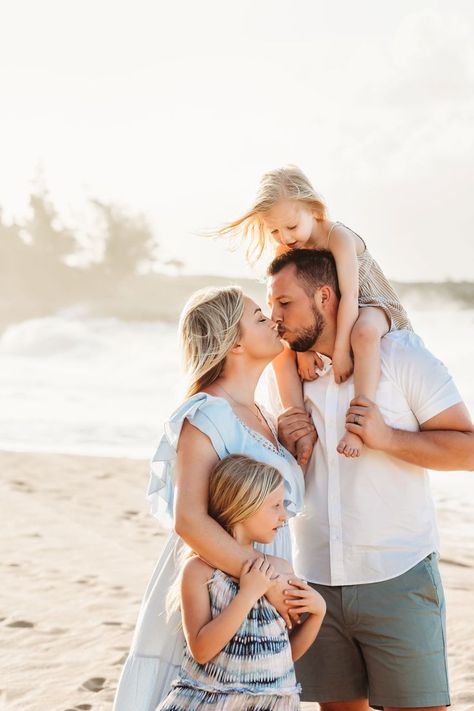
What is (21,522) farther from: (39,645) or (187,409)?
(187,409)

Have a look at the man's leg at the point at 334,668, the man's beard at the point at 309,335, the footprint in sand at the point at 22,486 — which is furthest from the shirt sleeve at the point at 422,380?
the footprint in sand at the point at 22,486

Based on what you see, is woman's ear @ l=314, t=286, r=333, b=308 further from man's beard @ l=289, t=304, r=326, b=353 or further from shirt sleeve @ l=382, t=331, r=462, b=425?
shirt sleeve @ l=382, t=331, r=462, b=425

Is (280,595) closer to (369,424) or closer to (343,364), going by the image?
(369,424)

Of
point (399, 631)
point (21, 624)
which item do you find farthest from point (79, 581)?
point (399, 631)

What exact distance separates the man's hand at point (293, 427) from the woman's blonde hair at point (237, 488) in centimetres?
42

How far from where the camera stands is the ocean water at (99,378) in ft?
44.9

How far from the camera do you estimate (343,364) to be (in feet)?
10.5

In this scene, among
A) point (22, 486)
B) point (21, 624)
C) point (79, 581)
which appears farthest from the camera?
point (22, 486)

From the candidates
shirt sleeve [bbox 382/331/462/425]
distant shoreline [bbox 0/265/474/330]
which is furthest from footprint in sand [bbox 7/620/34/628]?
distant shoreline [bbox 0/265/474/330]

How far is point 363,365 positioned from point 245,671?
978 millimetres

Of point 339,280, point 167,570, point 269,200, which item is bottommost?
point 167,570

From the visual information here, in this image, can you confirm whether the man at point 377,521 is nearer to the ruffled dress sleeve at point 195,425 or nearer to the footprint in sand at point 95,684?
the ruffled dress sleeve at point 195,425

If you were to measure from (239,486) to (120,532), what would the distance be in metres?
5.79

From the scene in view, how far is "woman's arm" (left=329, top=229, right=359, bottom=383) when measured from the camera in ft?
10.5
